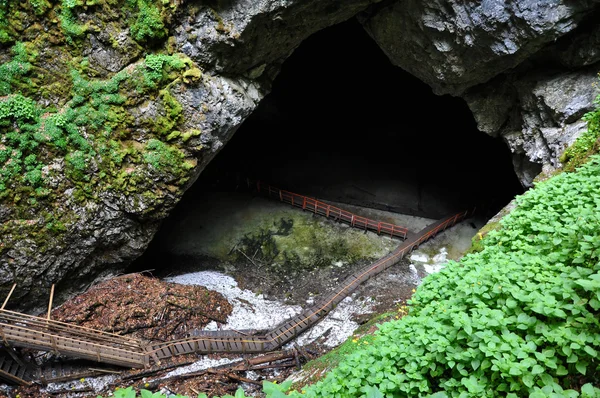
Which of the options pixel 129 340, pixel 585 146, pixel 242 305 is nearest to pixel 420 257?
pixel 242 305

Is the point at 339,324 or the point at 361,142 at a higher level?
the point at 361,142

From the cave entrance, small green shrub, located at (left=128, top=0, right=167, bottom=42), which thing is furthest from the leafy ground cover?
small green shrub, located at (left=128, top=0, right=167, bottom=42)

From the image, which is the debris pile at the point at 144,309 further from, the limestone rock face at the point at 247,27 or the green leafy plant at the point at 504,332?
the green leafy plant at the point at 504,332

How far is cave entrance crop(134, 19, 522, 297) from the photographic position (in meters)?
17.4

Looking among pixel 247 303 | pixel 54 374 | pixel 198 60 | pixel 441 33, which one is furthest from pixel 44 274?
pixel 441 33

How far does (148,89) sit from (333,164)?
42.3 feet

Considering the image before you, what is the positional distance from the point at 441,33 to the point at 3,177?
14.6 meters

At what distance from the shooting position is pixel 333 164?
23.1 m

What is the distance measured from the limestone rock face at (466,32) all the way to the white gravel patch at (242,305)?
1088 centimetres

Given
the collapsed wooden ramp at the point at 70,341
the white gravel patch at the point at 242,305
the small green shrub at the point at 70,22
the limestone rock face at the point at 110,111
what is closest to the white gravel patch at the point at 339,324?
the white gravel patch at the point at 242,305

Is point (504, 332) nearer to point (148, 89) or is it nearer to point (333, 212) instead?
point (148, 89)

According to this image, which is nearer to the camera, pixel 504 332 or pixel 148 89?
pixel 504 332

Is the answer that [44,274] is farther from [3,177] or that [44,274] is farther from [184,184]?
[184,184]

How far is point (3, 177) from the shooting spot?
10.9 m
